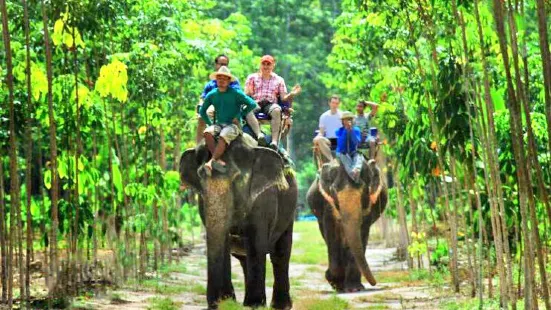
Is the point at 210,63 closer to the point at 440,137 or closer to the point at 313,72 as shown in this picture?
the point at 440,137

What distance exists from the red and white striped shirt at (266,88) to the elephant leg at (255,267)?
2.63 metres

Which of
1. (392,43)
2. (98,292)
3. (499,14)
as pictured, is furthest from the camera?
(392,43)

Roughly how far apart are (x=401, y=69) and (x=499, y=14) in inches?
340

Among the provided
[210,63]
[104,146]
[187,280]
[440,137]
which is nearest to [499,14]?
[440,137]

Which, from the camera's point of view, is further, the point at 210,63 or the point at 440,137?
the point at 210,63

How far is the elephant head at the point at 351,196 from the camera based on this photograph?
1885 cm

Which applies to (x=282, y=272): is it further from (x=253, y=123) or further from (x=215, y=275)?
(x=215, y=275)

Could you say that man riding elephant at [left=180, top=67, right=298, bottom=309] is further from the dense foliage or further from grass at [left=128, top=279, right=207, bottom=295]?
grass at [left=128, top=279, right=207, bottom=295]

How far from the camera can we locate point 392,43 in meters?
17.8

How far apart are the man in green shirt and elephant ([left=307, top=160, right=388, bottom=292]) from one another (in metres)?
5.43

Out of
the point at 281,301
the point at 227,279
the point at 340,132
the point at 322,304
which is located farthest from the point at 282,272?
the point at 340,132

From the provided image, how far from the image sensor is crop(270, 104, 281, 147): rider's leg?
49.1 ft

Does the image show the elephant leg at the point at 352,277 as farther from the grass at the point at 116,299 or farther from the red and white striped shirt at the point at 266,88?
the grass at the point at 116,299

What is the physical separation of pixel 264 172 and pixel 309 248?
19.6 m
